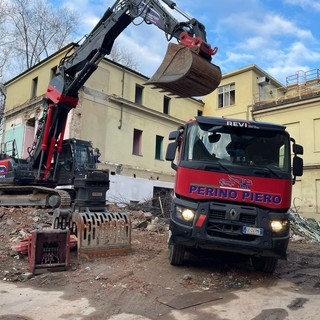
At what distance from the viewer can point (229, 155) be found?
7047 millimetres

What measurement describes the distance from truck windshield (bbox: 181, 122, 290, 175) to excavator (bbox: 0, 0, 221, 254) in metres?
1.70

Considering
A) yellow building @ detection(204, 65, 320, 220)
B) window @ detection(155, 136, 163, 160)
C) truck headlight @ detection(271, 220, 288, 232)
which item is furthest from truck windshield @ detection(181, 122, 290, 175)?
window @ detection(155, 136, 163, 160)

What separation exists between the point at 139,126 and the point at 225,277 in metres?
20.2

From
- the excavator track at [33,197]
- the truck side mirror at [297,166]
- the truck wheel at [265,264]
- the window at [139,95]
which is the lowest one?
the truck wheel at [265,264]

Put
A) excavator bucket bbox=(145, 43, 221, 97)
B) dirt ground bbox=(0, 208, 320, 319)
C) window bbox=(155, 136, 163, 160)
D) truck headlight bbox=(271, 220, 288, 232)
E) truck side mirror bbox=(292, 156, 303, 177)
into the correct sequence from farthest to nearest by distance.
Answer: window bbox=(155, 136, 163, 160)
excavator bucket bbox=(145, 43, 221, 97)
truck side mirror bbox=(292, 156, 303, 177)
truck headlight bbox=(271, 220, 288, 232)
dirt ground bbox=(0, 208, 320, 319)

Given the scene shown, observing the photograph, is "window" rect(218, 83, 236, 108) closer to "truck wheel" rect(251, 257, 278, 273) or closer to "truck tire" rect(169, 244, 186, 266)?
"truck wheel" rect(251, 257, 278, 273)

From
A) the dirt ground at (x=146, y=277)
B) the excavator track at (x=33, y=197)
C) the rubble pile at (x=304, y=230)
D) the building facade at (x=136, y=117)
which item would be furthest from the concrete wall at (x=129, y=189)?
the dirt ground at (x=146, y=277)

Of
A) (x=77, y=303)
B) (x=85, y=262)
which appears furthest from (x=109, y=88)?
(x=77, y=303)

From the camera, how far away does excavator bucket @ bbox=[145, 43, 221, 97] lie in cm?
822

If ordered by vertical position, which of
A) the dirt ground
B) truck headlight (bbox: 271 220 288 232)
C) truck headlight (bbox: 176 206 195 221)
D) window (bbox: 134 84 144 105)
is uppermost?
window (bbox: 134 84 144 105)

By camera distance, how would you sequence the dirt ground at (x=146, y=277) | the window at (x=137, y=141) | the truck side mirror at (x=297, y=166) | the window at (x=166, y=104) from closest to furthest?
the dirt ground at (x=146, y=277)
the truck side mirror at (x=297, y=166)
the window at (x=137, y=141)
the window at (x=166, y=104)

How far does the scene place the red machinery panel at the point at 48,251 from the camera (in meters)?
7.11

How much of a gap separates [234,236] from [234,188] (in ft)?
2.75

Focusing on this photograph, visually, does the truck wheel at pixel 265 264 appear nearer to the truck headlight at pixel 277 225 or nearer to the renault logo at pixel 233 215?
the truck headlight at pixel 277 225
